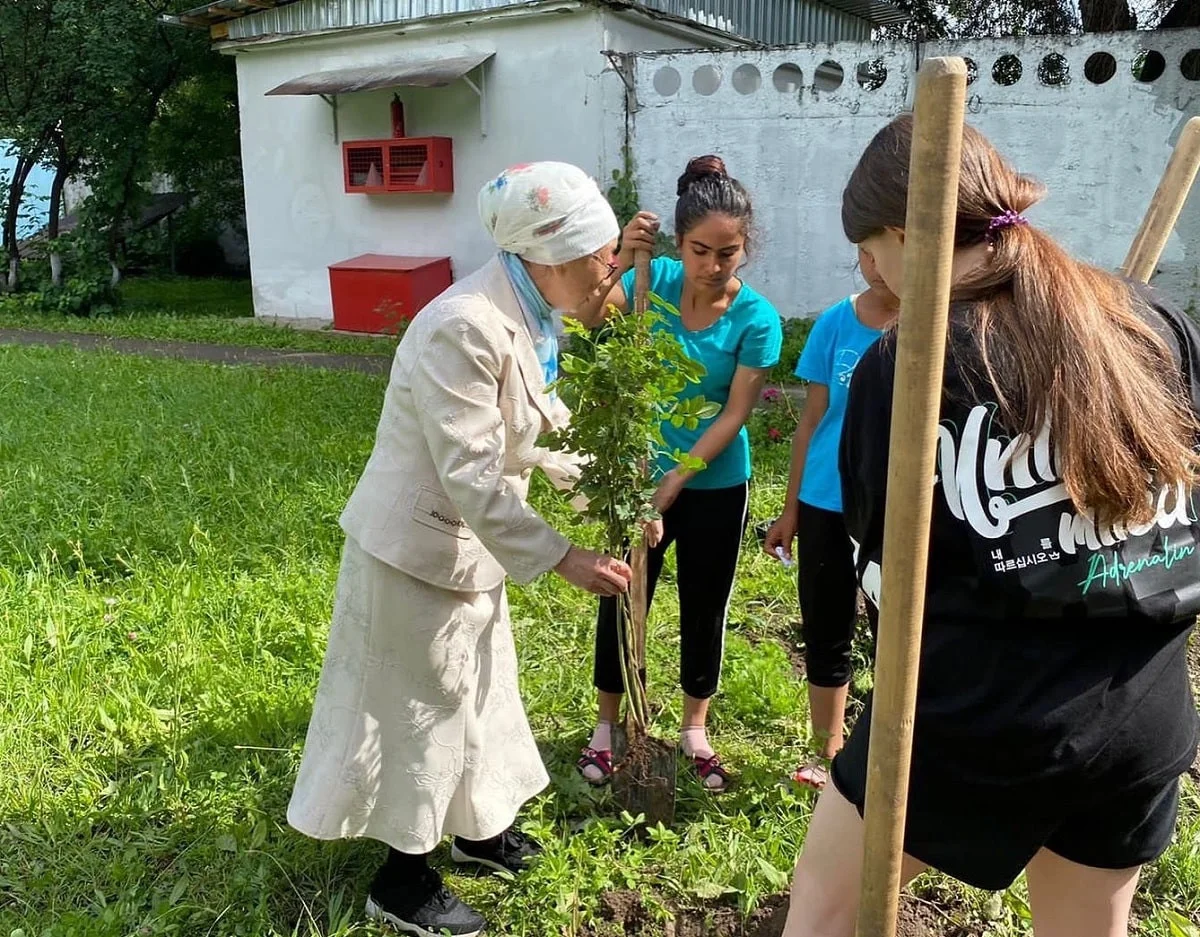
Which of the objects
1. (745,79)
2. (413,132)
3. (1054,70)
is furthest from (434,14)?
(1054,70)

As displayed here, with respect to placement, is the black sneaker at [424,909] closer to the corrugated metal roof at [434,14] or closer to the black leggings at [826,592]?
the black leggings at [826,592]

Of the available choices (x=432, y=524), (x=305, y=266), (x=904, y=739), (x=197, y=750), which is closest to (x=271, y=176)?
(x=305, y=266)

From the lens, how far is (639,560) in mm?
2447

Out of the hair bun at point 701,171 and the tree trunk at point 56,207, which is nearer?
the hair bun at point 701,171

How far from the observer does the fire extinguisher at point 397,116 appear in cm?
1037

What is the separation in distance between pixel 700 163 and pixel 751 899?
180 cm

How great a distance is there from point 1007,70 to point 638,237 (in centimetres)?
673

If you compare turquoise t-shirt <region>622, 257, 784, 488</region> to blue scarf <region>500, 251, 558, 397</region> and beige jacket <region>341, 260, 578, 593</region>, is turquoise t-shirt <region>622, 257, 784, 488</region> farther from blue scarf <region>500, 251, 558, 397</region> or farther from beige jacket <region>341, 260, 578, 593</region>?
beige jacket <region>341, 260, 578, 593</region>

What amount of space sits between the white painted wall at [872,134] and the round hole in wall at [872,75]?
5cm

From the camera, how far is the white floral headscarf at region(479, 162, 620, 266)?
1.91m

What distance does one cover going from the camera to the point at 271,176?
38.2 ft

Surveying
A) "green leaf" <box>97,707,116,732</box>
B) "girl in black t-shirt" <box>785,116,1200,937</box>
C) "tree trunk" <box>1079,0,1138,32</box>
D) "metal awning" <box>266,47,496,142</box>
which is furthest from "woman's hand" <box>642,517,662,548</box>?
"tree trunk" <box>1079,0,1138,32</box>

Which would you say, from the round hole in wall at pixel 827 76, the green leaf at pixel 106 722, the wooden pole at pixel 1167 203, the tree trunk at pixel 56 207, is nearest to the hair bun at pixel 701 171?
the wooden pole at pixel 1167 203

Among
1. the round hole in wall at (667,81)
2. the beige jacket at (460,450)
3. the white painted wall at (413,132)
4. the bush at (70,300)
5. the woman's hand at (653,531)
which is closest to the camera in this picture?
the beige jacket at (460,450)
